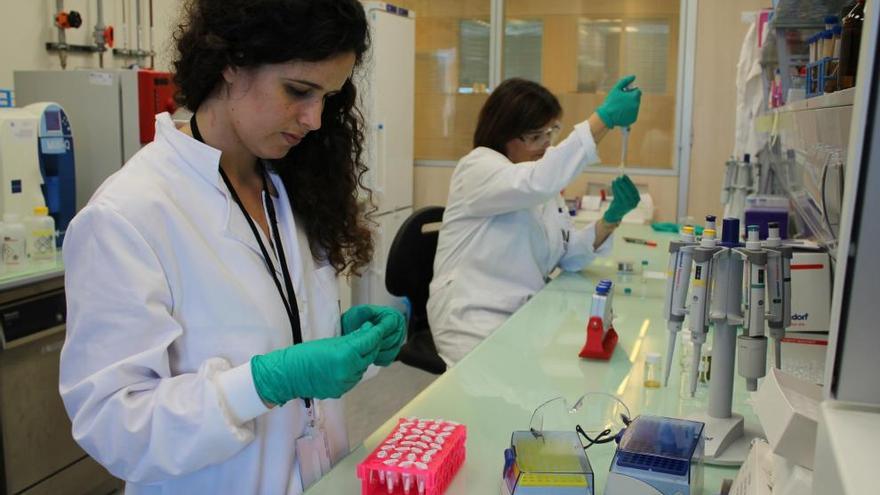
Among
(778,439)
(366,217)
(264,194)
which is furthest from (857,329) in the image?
(366,217)

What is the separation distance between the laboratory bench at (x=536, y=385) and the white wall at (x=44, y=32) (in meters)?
1.89

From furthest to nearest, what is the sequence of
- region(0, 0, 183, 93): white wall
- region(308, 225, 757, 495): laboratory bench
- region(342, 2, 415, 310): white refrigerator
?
region(342, 2, 415, 310): white refrigerator
region(0, 0, 183, 93): white wall
region(308, 225, 757, 495): laboratory bench

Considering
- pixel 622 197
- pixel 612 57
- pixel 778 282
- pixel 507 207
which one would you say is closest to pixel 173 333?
pixel 778 282

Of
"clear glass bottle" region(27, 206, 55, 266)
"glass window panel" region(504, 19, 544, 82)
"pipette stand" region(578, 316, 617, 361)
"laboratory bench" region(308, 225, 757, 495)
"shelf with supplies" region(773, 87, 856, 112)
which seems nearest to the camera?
"shelf with supplies" region(773, 87, 856, 112)

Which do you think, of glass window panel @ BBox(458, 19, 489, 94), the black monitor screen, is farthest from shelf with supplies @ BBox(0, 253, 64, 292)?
glass window panel @ BBox(458, 19, 489, 94)

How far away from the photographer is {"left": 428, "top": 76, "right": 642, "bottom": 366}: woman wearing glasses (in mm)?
2467

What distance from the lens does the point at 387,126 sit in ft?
16.0

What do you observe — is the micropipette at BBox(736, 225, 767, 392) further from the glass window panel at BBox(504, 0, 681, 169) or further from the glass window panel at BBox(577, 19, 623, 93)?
the glass window panel at BBox(577, 19, 623, 93)

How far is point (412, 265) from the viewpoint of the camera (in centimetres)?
291

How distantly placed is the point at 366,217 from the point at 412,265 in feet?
3.95

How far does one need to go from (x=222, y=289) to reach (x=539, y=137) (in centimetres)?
173

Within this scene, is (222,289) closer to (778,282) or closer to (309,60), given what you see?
(309,60)

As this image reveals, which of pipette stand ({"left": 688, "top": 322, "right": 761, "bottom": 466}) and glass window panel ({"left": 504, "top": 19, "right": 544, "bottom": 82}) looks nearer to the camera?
pipette stand ({"left": 688, "top": 322, "right": 761, "bottom": 466})

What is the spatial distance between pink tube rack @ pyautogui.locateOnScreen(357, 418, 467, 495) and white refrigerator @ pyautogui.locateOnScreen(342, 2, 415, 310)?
128 inches
